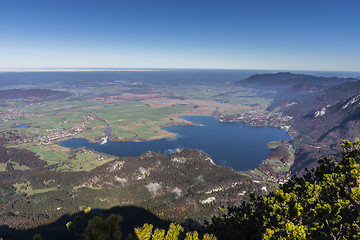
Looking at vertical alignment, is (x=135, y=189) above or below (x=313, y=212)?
below

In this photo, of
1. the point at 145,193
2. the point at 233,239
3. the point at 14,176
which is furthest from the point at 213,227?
the point at 14,176

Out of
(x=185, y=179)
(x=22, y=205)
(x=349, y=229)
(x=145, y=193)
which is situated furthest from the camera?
(x=185, y=179)

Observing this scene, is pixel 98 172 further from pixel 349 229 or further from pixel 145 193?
pixel 349 229

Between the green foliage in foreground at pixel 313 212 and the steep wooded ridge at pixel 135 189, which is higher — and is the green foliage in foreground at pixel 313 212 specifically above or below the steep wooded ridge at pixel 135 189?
above

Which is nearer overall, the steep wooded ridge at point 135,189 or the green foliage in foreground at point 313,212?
the green foliage in foreground at point 313,212

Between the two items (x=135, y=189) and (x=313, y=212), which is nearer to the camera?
(x=313, y=212)

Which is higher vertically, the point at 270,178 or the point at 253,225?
the point at 253,225

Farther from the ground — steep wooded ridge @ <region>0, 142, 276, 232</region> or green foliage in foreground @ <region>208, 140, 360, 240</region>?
green foliage in foreground @ <region>208, 140, 360, 240</region>

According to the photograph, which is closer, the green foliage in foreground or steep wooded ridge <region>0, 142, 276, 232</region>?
the green foliage in foreground
